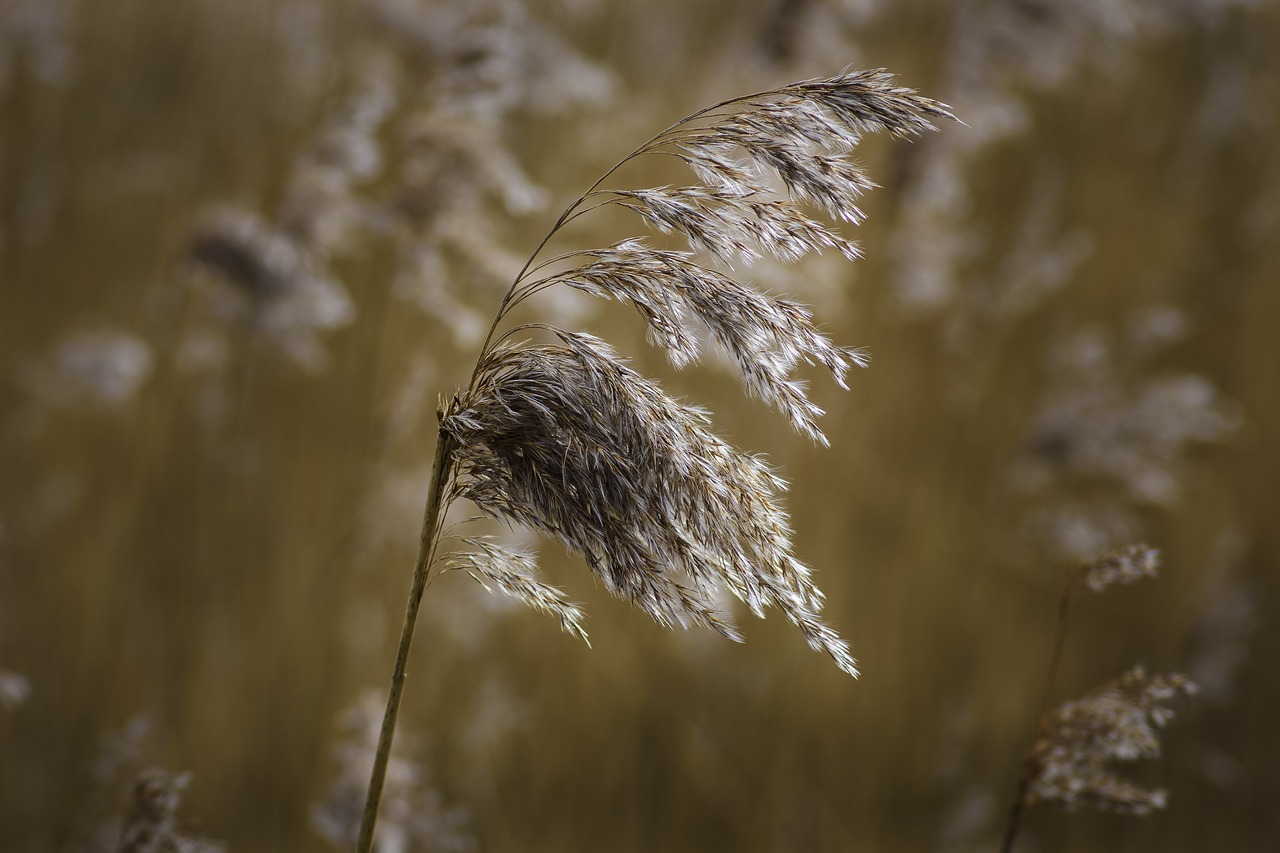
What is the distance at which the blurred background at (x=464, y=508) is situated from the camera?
83.0 inches

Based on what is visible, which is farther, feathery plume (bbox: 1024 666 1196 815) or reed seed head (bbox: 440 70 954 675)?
feathery plume (bbox: 1024 666 1196 815)

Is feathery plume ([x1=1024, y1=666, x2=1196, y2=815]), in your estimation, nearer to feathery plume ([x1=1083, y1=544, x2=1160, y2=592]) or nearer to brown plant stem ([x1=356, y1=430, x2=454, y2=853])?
feathery plume ([x1=1083, y1=544, x2=1160, y2=592])

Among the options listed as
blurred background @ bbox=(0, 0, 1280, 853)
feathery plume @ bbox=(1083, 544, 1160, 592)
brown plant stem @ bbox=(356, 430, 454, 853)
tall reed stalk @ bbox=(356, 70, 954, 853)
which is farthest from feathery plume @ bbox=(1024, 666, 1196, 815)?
blurred background @ bbox=(0, 0, 1280, 853)

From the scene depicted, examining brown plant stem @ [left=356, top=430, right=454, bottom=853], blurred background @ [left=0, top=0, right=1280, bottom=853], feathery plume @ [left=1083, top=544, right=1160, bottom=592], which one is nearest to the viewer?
brown plant stem @ [left=356, top=430, right=454, bottom=853]

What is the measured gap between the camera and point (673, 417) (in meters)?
0.91

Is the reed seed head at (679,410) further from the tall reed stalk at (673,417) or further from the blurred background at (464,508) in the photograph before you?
the blurred background at (464,508)

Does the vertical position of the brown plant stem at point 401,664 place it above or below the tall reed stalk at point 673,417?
below

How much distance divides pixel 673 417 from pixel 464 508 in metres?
1.88

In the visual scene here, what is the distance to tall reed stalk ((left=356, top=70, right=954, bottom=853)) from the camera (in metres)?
0.88

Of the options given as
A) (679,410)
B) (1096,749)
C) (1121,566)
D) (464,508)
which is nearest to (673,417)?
(679,410)

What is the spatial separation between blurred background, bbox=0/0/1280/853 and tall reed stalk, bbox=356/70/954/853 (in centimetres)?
80

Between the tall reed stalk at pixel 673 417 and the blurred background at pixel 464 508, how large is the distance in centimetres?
80

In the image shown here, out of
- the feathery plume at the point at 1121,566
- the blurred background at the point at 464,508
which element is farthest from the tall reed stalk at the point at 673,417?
the blurred background at the point at 464,508

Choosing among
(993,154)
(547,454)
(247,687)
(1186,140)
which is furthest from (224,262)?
(1186,140)
